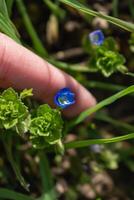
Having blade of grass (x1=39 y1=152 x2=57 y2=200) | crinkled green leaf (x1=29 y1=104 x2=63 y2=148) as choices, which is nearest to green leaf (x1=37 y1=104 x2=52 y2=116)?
crinkled green leaf (x1=29 y1=104 x2=63 y2=148)

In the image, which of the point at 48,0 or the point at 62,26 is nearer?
the point at 48,0

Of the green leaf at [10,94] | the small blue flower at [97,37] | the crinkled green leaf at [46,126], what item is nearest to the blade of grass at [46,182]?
the crinkled green leaf at [46,126]

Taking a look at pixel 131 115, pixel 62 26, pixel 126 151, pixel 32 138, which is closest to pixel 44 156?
pixel 32 138

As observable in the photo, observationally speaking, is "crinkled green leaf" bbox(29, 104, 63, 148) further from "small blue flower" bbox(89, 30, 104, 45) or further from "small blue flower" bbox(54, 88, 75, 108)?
"small blue flower" bbox(89, 30, 104, 45)

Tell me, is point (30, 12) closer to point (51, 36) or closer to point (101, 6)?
point (51, 36)

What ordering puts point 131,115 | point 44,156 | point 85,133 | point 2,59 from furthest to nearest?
point 131,115 < point 85,133 < point 44,156 < point 2,59
